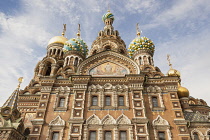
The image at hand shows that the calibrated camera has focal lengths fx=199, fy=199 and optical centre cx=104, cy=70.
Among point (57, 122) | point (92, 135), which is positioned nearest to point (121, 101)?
point (92, 135)

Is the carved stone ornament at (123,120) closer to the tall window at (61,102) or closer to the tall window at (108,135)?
the tall window at (108,135)

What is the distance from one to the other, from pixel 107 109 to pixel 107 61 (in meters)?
4.97

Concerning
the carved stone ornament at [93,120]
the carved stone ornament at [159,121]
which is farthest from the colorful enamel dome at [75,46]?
the carved stone ornament at [159,121]

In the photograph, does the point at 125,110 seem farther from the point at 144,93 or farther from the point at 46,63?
the point at 46,63

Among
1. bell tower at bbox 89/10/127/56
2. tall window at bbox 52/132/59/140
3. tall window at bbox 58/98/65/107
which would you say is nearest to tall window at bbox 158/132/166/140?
tall window at bbox 52/132/59/140

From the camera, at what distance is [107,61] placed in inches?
709

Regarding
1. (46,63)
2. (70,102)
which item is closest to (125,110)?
(70,102)

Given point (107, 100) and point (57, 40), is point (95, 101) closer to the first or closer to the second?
point (107, 100)

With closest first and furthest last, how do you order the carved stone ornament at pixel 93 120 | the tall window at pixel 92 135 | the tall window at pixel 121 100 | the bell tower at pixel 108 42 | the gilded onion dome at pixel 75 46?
the tall window at pixel 92 135
the carved stone ornament at pixel 93 120
the tall window at pixel 121 100
the gilded onion dome at pixel 75 46
the bell tower at pixel 108 42

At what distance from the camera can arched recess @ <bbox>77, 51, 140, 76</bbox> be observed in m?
17.2

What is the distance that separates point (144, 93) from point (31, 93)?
12113mm

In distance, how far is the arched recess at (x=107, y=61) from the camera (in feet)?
56.3

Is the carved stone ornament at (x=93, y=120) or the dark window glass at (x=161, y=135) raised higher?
the carved stone ornament at (x=93, y=120)

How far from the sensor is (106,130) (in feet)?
44.8
